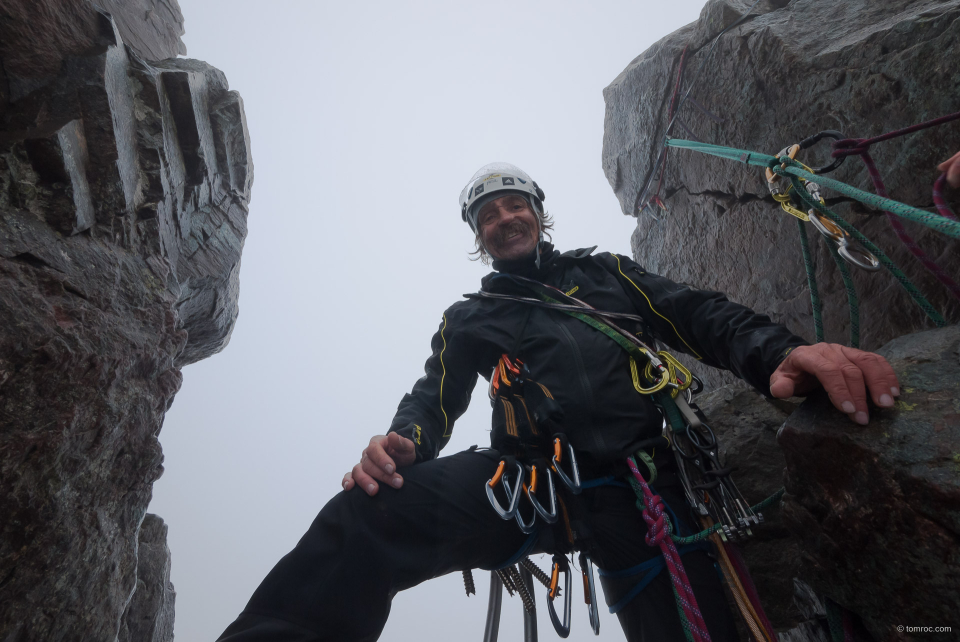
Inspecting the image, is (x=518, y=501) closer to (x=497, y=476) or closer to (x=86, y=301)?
(x=497, y=476)

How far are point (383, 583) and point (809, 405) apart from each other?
58.7 inches

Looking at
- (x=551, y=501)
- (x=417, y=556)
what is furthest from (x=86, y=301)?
(x=551, y=501)

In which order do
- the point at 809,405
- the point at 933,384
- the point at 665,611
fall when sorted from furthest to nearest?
the point at 665,611 → the point at 809,405 → the point at 933,384

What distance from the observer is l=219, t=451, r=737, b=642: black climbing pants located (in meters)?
1.58

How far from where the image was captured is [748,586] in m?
1.73

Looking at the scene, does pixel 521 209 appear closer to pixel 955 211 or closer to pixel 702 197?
pixel 702 197

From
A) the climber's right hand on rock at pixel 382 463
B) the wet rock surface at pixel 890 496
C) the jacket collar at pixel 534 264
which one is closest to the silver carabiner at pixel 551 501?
the climber's right hand on rock at pixel 382 463

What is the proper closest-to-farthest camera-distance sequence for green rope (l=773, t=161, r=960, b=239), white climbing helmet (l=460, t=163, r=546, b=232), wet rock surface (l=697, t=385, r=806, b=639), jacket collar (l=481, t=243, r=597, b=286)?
green rope (l=773, t=161, r=960, b=239) → wet rock surface (l=697, t=385, r=806, b=639) → jacket collar (l=481, t=243, r=597, b=286) → white climbing helmet (l=460, t=163, r=546, b=232)

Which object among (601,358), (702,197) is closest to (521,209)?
(601,358)

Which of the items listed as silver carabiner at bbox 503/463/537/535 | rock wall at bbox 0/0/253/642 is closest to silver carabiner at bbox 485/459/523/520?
silver carabiner at bbox 503/463/537/535

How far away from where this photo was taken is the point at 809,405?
5.33 ft

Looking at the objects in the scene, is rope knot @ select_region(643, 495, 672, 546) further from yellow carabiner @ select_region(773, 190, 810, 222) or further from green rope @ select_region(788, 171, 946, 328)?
yellow carabiner @ select_region(773, 190, 810, 222)

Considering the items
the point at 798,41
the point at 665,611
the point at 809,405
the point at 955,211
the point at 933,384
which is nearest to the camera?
the point at 933,384

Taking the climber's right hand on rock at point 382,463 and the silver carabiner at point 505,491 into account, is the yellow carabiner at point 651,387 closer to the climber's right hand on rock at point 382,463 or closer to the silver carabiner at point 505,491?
Answer: the silver carabiner at point 505,491
